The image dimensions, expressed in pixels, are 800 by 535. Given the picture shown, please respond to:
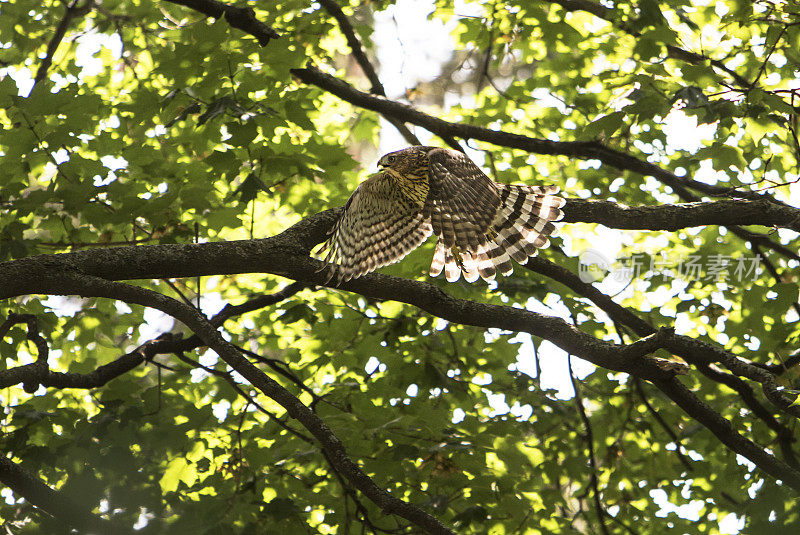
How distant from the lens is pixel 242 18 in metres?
4.50

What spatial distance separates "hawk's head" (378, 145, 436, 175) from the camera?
4.52m

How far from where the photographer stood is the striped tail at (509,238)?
14.3ft

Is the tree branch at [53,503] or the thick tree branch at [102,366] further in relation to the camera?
the thick tree branch at [102,366]

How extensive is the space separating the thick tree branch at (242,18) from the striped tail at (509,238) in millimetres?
1671

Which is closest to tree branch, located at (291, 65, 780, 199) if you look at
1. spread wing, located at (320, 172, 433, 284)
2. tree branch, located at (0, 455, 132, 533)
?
Answer: spread wing, located at (320, 172, 433, 284)

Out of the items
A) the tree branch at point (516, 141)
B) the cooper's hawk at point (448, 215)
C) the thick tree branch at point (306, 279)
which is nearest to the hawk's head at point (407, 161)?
the cooper's hawk at point (448, 215)

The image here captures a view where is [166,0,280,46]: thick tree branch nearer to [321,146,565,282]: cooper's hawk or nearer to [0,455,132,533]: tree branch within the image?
[321,146,565,282]: cooper's hawk

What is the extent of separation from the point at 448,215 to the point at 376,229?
18.2 inches

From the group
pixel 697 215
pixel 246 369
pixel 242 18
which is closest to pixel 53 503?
pixel 246 369

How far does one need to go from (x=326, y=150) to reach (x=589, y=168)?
2552 millimetres

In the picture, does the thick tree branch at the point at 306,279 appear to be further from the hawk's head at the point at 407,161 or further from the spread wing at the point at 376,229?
the hawk's head at the point at 407,161

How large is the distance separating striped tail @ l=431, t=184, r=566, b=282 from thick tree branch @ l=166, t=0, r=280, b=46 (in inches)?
65.8

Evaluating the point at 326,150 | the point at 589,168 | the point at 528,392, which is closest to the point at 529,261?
the point at 528,392

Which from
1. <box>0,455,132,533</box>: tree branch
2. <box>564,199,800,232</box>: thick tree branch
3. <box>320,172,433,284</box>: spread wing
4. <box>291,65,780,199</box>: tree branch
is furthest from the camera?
<box>291,65,780,199</box>: tree branch
